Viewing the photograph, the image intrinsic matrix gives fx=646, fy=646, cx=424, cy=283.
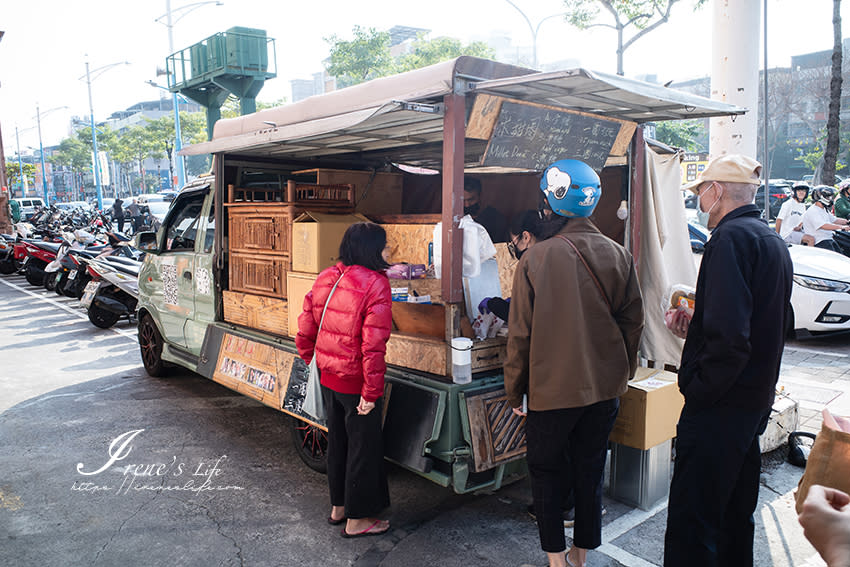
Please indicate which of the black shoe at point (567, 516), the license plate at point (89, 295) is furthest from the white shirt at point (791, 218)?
the license plate at point (89, 295)

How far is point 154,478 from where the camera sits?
429 cm

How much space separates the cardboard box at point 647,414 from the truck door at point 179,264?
3.90m

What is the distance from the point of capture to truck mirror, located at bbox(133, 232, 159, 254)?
6.41 m

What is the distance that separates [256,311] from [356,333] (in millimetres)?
2032

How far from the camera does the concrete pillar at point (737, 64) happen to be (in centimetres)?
646

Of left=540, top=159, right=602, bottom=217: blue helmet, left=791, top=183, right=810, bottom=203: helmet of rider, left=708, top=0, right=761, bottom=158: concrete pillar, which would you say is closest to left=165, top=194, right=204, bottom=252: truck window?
left=540, top=159, right=602, bottom=217: blue helmet

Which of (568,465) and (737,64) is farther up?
(737,64)

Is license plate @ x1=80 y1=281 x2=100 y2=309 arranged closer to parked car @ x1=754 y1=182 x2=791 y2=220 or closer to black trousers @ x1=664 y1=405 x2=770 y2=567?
black trousers @ x1=664 y1=405 x2=770 y2=567

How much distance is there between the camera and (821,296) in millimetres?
7152

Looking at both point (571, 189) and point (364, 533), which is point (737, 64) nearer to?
point (571, 189)

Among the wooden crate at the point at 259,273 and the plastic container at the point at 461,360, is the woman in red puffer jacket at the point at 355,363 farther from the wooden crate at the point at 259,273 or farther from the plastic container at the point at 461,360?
the wooden crate at the point at 259,273

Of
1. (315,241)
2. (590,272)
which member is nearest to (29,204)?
(315,241)

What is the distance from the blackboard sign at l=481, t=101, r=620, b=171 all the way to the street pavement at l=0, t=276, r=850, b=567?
2.00m

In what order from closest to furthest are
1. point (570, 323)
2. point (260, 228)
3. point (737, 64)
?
1. point (570, 323)
2. point (260, 228)
3. point (737, 64)
